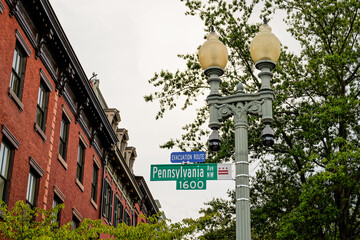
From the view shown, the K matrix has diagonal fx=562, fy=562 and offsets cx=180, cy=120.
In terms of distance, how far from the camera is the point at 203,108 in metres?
29.1

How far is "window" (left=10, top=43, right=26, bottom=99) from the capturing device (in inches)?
766

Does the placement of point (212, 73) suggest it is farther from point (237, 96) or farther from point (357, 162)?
point (357, 162)

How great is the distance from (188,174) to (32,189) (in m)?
11.4

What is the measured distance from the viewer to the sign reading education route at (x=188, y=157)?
1109cm

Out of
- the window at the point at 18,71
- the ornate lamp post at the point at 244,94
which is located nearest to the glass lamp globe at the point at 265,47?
the ornate lamp post at the point at 244,94

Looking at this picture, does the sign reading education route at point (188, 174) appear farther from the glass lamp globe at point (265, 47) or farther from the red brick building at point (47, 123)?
the red brick building at point (47, 123)

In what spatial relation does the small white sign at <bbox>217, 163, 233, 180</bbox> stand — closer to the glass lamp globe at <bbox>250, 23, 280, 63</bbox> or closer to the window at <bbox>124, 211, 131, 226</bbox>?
the glass lamp globe at <bbox>250, 23, 280, 63</bbox>

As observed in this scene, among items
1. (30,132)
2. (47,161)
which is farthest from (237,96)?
(47,161)

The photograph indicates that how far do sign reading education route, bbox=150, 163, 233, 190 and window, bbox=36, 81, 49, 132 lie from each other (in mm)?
11748

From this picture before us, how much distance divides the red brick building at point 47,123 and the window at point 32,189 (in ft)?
0.12

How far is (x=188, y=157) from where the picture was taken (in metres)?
11.3

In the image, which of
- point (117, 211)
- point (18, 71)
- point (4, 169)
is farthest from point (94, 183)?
point (4, 169)

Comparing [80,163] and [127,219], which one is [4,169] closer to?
[80,163]

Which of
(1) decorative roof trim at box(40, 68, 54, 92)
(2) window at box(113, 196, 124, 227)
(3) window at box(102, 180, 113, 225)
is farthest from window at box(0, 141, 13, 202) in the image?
(2) window at box(113, 196, 124, 227)
